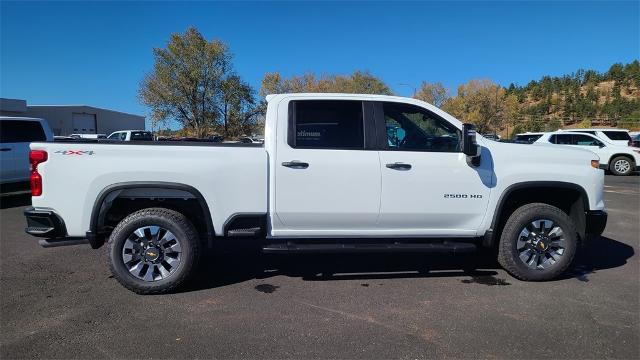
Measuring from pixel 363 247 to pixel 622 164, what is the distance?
1792 centimetres

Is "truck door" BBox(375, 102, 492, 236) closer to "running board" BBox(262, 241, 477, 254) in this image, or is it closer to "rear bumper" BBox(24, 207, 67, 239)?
"running board" BBox(262, 241, 477, 254)

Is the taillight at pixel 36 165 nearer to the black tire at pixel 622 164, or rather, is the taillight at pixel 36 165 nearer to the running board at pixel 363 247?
the running board at pixel 363 247

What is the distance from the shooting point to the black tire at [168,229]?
14.0 feet

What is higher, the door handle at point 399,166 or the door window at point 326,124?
the door window at point 326,124

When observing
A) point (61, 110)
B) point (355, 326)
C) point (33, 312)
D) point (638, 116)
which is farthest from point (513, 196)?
point (638, 116)

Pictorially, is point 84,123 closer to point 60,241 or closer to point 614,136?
point 614,136

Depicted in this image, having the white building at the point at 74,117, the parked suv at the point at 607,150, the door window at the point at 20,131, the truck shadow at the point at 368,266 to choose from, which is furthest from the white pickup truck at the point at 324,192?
the white building at the point at 74,117

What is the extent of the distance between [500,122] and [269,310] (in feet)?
190

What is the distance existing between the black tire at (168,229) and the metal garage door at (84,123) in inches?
2093

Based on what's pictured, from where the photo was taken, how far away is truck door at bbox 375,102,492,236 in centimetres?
457

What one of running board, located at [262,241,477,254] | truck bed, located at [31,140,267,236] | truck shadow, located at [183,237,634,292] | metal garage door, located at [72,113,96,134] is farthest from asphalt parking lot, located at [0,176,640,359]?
metal garage door, located at [72,113,96,134]

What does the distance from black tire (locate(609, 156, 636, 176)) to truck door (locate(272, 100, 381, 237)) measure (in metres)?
17.6

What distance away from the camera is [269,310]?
402cm

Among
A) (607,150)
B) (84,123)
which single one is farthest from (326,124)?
(84,123)
